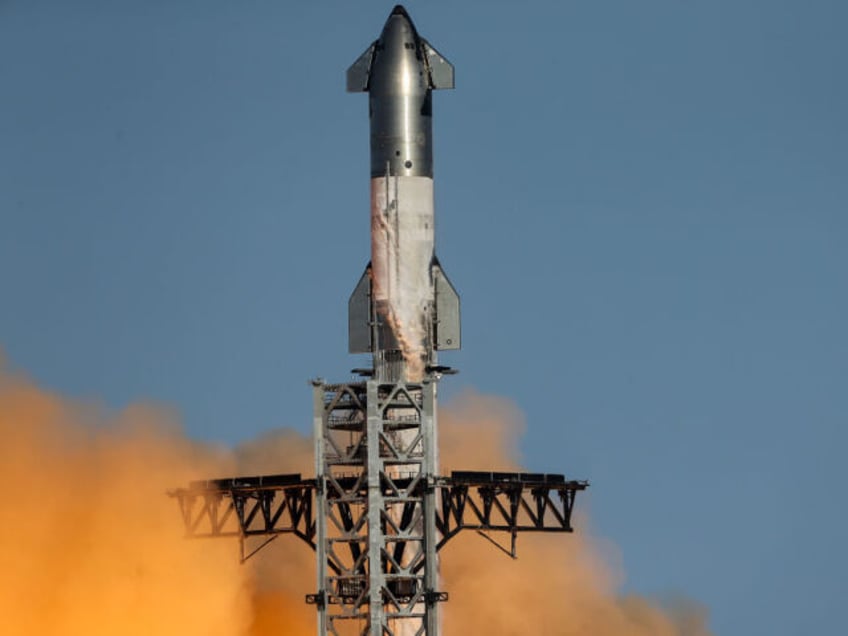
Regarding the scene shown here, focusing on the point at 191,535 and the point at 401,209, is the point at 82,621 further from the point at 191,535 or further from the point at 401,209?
the point at 401,209

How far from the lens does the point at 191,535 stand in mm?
170250

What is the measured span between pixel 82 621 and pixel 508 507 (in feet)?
57.4

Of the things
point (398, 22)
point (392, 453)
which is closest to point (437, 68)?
point (398, 22)

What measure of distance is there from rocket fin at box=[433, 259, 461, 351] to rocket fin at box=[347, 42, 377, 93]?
24.9 feet

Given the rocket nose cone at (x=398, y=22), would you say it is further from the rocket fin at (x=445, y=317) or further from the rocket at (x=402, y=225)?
the rocket fin at (x=445, y=317)

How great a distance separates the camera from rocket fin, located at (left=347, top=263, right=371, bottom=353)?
169 meters

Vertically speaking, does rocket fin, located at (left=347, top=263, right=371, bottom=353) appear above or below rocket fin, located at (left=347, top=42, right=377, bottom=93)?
below

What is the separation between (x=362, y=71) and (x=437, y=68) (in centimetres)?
280

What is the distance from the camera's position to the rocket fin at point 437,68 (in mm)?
170625

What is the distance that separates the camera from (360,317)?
169m

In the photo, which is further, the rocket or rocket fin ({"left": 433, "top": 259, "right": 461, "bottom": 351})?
rocket fin ({"left": 433, "top": 259, "right": 461, "bottom": 351})

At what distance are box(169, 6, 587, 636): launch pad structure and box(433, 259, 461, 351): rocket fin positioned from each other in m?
0.04

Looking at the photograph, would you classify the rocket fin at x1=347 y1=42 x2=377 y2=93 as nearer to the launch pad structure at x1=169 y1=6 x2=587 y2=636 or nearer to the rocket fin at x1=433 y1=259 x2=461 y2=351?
the launch pad structure at x1=169 y1=6 x2=587 y2=636

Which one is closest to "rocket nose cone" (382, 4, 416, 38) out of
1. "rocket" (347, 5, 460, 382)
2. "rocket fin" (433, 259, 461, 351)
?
"rocket" (347, 5, 460, 382)
